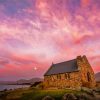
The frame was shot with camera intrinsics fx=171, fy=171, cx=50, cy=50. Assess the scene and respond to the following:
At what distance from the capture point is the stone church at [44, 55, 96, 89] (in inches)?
2261

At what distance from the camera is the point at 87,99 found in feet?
137

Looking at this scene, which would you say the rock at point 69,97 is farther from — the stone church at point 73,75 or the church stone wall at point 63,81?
the church stone wall at point 63,81

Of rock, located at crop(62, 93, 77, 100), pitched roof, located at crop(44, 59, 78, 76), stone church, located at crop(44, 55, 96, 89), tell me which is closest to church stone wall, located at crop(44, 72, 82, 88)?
stone church, located at crop(44, 55, 96, 89)

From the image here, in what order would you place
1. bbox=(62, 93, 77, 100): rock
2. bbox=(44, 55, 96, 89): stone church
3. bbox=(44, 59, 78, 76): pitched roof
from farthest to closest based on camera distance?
1. bbox=(44, 59, 78, 76): pitched roof
2. bbox=(44, 55, 96, 89): stone church
3. bbox=(62, 93, 77, 100): rock

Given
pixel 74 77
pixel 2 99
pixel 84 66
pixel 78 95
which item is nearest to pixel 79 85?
pixel 74 77

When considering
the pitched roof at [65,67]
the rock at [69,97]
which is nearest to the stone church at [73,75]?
the pitched roof at [65,67]

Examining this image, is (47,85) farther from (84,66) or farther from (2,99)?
(2,99)

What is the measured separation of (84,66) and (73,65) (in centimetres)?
392

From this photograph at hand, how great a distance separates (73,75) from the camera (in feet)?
193

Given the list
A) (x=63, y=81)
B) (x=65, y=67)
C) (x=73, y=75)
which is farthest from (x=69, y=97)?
(x=65, y=67)

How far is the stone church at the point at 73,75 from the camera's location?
57.4 m

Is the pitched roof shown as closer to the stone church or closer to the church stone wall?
the stone church

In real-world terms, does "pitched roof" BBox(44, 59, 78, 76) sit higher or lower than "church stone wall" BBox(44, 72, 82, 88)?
higher

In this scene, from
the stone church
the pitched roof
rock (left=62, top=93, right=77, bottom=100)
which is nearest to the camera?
rock (left=62, top=93, right=77, bottom=100)
